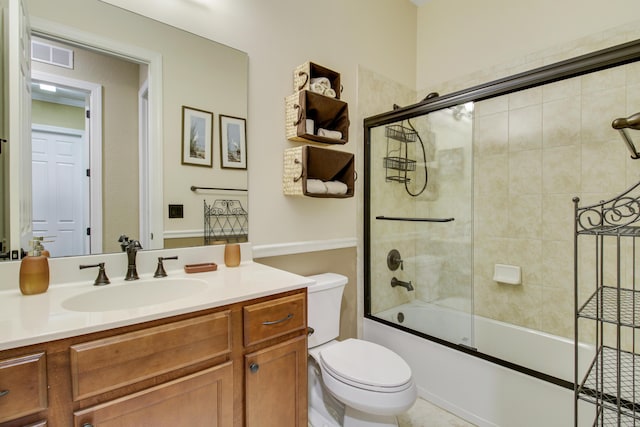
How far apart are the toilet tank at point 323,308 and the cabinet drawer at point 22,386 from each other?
1092mm

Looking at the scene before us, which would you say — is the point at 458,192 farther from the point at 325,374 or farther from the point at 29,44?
the point at 29,44

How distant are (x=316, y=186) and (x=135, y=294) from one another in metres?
1.00

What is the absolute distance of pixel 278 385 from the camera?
1.16 m

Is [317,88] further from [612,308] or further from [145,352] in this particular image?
[612,308]

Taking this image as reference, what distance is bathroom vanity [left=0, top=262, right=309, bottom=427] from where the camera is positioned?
2.41ft

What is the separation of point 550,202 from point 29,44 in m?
2.76

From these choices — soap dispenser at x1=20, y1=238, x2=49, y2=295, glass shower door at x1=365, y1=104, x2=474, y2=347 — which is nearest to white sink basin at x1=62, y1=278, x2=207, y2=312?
soap dispenser at x1=20, y1=238, x2=49, y2=295

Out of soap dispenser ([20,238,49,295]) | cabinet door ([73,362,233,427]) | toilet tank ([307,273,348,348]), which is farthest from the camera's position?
toilet tank ([307,273,348,348])

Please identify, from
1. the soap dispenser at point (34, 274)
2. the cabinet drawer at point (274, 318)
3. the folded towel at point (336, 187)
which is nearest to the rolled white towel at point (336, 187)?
the folded towel at point (336, 187)

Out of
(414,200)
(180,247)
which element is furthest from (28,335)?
(414,200)

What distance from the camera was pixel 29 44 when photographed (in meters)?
1.13

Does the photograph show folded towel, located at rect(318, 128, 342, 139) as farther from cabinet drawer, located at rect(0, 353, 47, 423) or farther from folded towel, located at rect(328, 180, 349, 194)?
cabinet drawer, located at rect(0, 353, 47, 423)

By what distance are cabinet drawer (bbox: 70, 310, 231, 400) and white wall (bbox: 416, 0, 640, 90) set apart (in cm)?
248

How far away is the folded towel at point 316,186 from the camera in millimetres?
1712
